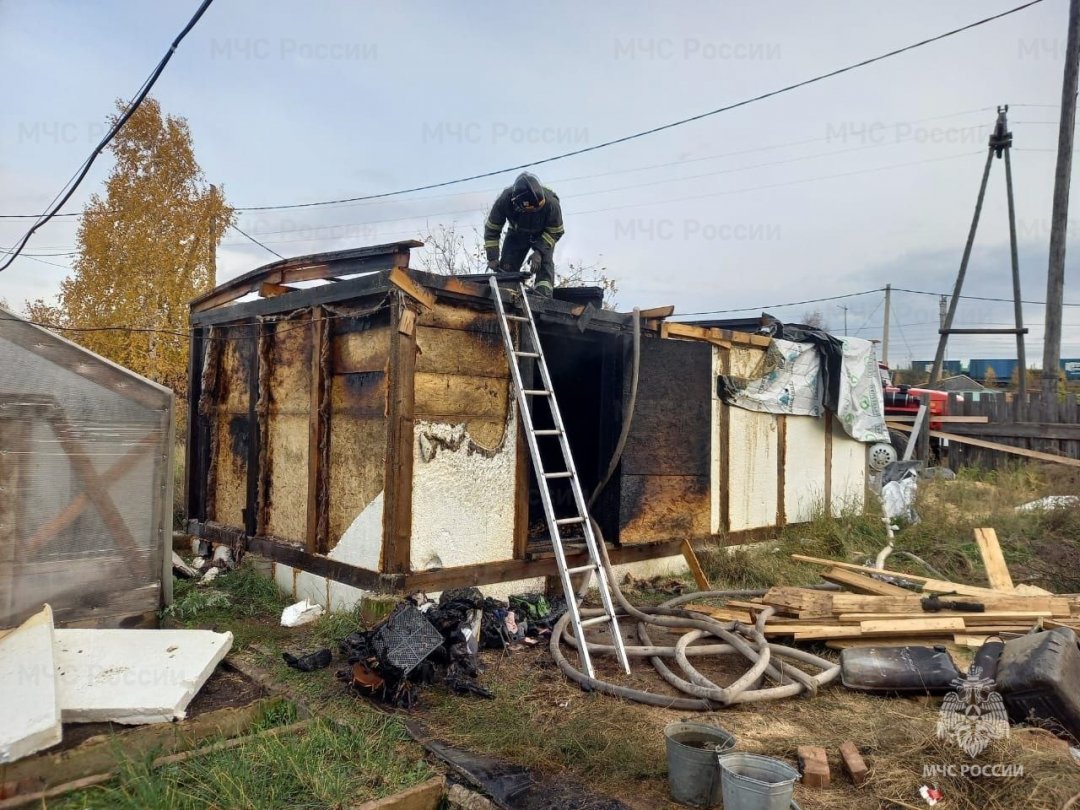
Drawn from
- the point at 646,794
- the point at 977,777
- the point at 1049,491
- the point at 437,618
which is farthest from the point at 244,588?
the point at 1049,491

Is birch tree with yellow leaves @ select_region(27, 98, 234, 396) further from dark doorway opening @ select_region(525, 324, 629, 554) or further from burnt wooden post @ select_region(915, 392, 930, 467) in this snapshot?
burnt wooden post @ select_region(915, 392, 930, 467)

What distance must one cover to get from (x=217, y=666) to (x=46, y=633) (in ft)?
3.33

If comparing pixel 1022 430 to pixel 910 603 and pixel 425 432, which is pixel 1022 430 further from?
pixel 425 432

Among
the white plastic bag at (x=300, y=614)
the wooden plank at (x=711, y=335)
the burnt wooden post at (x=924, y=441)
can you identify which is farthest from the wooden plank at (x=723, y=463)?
the burnt wooden post at (x=924, y=441)

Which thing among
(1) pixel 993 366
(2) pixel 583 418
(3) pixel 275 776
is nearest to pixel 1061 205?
(2) pixel 583 418

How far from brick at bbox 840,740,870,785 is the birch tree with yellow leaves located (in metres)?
15.4

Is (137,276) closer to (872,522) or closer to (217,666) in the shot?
(217,666)

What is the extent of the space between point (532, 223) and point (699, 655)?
4.50m

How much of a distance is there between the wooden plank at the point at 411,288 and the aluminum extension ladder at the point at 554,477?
588 mm

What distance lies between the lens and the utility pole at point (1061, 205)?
449 inches

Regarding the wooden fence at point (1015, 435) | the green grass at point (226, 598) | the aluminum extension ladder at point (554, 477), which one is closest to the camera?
the aluminum extension ladder at point (554, 477)

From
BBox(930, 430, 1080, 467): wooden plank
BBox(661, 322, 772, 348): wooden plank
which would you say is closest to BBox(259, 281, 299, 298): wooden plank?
BBox(661, 322, 772, 348): wooden plank

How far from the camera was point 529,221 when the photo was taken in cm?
719

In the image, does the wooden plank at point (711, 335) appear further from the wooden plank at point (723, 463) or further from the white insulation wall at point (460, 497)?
the white insulation wall at point (460, 497)
